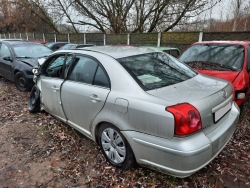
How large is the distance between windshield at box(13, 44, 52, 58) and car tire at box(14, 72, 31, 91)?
2.37 ft

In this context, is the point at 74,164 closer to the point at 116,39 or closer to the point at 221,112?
the point at 221,112

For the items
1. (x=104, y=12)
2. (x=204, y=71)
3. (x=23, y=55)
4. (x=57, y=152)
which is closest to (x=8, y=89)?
(x=23, y=55)

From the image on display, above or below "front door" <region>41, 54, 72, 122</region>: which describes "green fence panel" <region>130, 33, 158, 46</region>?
above

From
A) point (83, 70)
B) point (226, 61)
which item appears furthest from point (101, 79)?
point (226, 61)

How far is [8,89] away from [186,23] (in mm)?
13317

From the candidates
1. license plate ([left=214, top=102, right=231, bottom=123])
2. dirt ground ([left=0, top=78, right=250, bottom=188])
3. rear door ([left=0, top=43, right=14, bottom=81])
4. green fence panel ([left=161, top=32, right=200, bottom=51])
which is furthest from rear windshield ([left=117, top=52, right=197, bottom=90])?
green fence panel ([left=161, top=32, right=200, bottom=51])

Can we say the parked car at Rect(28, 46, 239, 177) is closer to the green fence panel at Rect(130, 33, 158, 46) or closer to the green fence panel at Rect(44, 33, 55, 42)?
the green fence panel at Rect(130, 33, 158, 46)

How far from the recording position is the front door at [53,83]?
3361 mm

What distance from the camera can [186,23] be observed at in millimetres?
15453

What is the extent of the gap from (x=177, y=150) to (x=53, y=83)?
7.81 ft

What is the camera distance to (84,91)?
9.15 feet

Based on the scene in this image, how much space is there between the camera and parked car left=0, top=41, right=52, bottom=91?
19.0 feet

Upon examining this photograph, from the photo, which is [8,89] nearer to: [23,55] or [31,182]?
[23,55]

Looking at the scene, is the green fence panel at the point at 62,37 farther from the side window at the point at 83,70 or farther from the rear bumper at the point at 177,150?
the rear bumper at the point at 177,150
